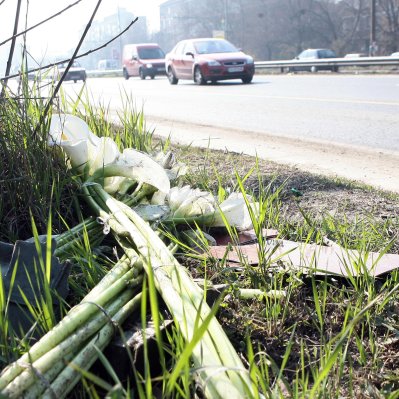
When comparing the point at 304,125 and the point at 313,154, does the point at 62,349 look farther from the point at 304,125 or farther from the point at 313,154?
the point at 304,125

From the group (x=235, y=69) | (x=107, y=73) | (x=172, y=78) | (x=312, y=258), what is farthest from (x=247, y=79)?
(x=107, y=73)

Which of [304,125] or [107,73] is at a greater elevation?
[304,125]

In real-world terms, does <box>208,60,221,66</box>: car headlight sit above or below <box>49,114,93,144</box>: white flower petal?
below

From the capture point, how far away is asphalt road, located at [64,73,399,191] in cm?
572

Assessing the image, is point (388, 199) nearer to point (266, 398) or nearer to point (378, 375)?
point (378, 375)

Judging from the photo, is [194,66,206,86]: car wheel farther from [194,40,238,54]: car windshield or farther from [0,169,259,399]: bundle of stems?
[0,169,259,399]: bundle of stems

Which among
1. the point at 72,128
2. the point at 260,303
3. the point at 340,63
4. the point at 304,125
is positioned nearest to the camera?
the point at 260,303

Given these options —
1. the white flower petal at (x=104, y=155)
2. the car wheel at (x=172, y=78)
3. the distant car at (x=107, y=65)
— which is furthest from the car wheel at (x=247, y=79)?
the distant car at (x=107, y=65)

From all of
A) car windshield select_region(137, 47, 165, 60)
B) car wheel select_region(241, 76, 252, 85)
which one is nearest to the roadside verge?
car wheel select_region(241, 76, 252, 85)

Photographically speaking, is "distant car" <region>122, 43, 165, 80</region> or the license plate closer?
the license plate

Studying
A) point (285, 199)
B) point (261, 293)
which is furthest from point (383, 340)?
point (285, 199)

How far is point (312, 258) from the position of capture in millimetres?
2283

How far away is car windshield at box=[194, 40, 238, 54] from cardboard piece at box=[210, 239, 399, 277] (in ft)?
64.6

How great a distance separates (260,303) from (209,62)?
63.8 ft
